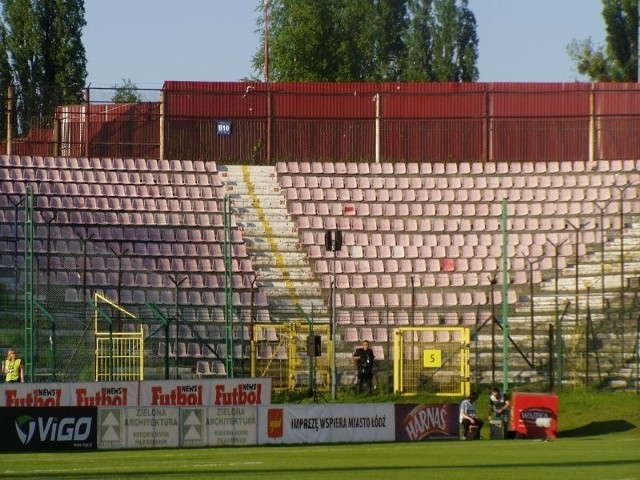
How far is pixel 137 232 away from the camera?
1560 inches

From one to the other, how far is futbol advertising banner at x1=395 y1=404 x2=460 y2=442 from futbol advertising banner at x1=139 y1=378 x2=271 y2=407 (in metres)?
3.13

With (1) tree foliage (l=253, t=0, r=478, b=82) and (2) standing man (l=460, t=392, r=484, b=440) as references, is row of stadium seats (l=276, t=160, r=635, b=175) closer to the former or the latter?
(2) standing man (l=460, t=392, r=484, b=440)

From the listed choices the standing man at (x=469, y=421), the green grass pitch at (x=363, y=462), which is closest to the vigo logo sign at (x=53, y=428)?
the green grass pitch at (x=363, y=462)

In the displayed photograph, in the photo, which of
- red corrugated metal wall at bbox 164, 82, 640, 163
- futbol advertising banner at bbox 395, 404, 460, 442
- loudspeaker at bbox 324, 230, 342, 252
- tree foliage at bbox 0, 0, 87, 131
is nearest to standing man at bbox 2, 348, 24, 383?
loudspeaker at bbox 324, 230, 342, 252

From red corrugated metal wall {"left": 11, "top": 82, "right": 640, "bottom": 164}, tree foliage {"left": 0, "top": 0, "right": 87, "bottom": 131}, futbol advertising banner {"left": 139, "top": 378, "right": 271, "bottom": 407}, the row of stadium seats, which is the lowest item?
futbol advertising banner {"left": 139, "top": 378, "right": 271, "bottom": 407}

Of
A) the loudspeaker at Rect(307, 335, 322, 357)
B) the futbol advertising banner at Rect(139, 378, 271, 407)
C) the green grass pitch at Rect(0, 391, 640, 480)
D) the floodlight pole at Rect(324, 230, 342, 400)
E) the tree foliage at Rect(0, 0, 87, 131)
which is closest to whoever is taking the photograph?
the green grass pitch at Rect(0, 391, 640, 480)

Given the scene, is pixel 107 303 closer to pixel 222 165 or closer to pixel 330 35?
pixel 222 165

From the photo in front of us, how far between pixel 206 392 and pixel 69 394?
301 cm

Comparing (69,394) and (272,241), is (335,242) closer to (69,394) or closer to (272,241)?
(272,241)

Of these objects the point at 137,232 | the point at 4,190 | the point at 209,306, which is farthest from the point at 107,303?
the point at 4,190

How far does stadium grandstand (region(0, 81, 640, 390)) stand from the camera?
35.1 meters

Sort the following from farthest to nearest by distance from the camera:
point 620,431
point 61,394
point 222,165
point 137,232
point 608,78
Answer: point 608,78 → point 222,165 → point 137,232 → point 620,431 → point 61,394

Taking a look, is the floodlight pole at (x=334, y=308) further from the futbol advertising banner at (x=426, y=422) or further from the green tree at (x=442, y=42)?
the green tree at (x=442, y=42)

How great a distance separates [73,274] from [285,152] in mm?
10717
